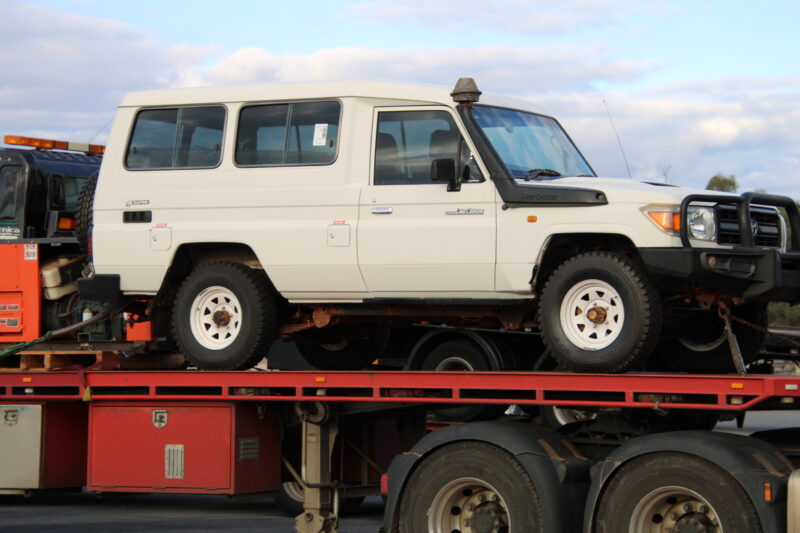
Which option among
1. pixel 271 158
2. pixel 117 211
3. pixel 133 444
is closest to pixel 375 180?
pixel 271 158

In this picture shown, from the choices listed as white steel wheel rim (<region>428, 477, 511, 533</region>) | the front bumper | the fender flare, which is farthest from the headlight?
the fender flare

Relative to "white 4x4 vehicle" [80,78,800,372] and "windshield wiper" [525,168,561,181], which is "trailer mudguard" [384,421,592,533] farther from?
"windshield wiper" [525,168,561,181]

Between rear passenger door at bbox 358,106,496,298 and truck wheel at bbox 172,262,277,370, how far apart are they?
889 mm

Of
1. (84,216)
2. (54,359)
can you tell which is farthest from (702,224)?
(54,359)

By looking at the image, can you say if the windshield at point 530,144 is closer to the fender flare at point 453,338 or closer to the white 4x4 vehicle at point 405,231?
the white 4x4 vehicle at point 405,231

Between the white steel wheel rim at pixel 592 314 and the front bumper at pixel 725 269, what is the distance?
308mm

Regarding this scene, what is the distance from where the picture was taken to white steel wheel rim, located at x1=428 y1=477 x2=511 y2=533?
7.74 metres

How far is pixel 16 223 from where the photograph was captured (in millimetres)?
11562

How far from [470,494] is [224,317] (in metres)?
2.36

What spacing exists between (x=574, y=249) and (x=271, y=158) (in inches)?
90.2

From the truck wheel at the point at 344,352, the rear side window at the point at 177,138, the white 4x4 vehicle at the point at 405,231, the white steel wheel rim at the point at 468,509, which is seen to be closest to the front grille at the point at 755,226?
the white 4x4 vehicle at the point at 405,231

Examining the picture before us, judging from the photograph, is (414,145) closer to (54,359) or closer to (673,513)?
(673,513)

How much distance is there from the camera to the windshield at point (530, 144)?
28.0 ft

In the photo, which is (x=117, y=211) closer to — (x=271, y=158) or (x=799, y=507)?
(x=271, y=158)
